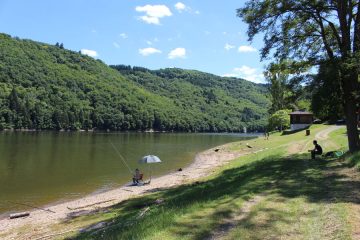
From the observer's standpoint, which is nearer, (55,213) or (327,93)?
(327,93)

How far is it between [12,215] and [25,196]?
7.08m

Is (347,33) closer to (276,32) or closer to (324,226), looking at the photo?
(276,32)

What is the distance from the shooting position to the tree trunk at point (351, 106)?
22047mm

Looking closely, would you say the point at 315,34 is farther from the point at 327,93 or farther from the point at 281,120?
the point at 281,120

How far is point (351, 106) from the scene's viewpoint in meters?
22.7

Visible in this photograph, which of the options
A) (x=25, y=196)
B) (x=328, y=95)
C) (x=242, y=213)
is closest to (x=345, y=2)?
(x=328, y=95)

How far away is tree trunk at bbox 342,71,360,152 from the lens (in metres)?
22.0

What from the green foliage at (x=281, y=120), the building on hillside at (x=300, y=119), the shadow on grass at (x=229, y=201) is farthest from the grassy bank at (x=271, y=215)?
the green foliage at (x=281, y=120)

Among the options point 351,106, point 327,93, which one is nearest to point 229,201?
point 327,93

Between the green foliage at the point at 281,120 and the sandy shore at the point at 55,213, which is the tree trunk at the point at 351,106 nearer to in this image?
the sandy shore at the point at 55,213

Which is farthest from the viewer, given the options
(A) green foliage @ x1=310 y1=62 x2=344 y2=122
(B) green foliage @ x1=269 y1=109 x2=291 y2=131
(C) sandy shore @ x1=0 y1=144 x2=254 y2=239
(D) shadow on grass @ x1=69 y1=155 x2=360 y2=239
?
(B) green foliage @ x1=269 y1=109 x2=291 y2=131

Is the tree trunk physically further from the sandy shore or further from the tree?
the sandy shore

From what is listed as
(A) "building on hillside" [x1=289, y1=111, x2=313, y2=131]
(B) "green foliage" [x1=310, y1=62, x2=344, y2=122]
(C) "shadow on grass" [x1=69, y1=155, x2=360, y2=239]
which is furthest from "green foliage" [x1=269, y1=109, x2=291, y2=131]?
(C) "shadow on grass" [x1=69, y1=155, x2=360, y2=239]

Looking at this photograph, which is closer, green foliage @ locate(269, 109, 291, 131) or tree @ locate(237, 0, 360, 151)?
tree @ locate(237, 0, 360, 151)
